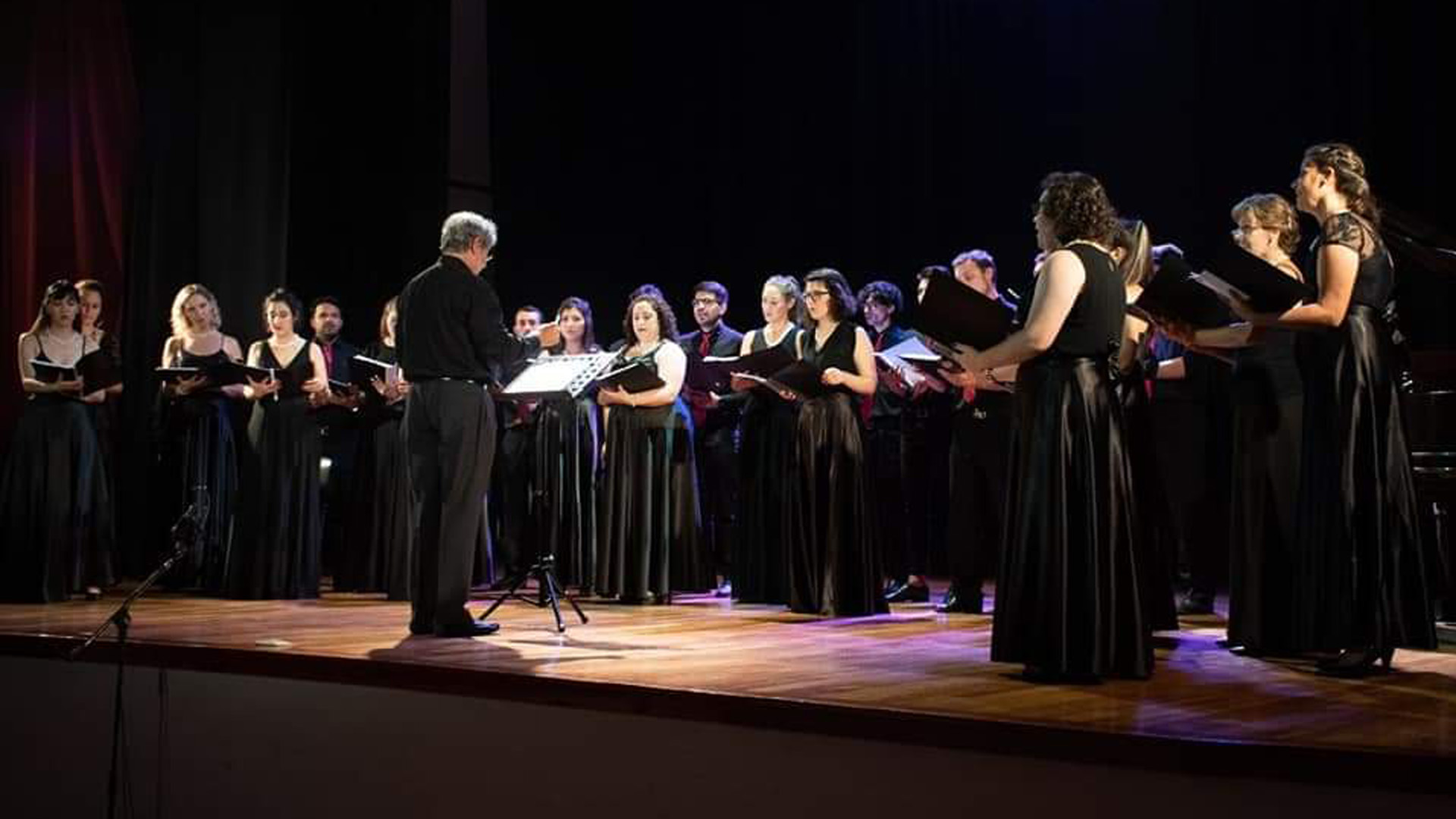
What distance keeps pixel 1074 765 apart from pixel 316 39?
8.63 metres

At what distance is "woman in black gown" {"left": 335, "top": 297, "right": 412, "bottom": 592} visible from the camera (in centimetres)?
733

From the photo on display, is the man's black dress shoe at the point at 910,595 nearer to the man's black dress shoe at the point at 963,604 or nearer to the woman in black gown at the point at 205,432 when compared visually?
the man's black dress shoe at the point at 963,604

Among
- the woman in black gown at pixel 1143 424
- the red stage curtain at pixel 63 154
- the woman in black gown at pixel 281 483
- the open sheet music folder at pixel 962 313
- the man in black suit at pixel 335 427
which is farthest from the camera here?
A: the red stage curtain at pixel 63 154

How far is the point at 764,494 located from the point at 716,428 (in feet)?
5.80

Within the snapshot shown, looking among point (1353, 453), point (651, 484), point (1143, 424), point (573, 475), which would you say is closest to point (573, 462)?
point (573, 475)

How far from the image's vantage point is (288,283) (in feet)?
32.5

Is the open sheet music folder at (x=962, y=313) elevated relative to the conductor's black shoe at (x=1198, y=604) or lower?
elevated

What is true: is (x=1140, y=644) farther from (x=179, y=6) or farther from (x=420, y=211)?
(x=179, y=6)

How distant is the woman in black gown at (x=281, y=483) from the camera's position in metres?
7.18

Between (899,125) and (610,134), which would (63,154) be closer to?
(610,134)

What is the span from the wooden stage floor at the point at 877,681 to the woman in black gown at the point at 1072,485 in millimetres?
123

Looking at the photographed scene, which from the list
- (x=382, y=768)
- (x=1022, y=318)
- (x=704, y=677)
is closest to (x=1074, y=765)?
(x=704, y=677)

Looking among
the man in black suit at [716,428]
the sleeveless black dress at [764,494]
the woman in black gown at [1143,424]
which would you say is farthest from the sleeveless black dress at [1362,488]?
the man in black suit at [716,428]

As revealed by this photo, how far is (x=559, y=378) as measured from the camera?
18.4ft
